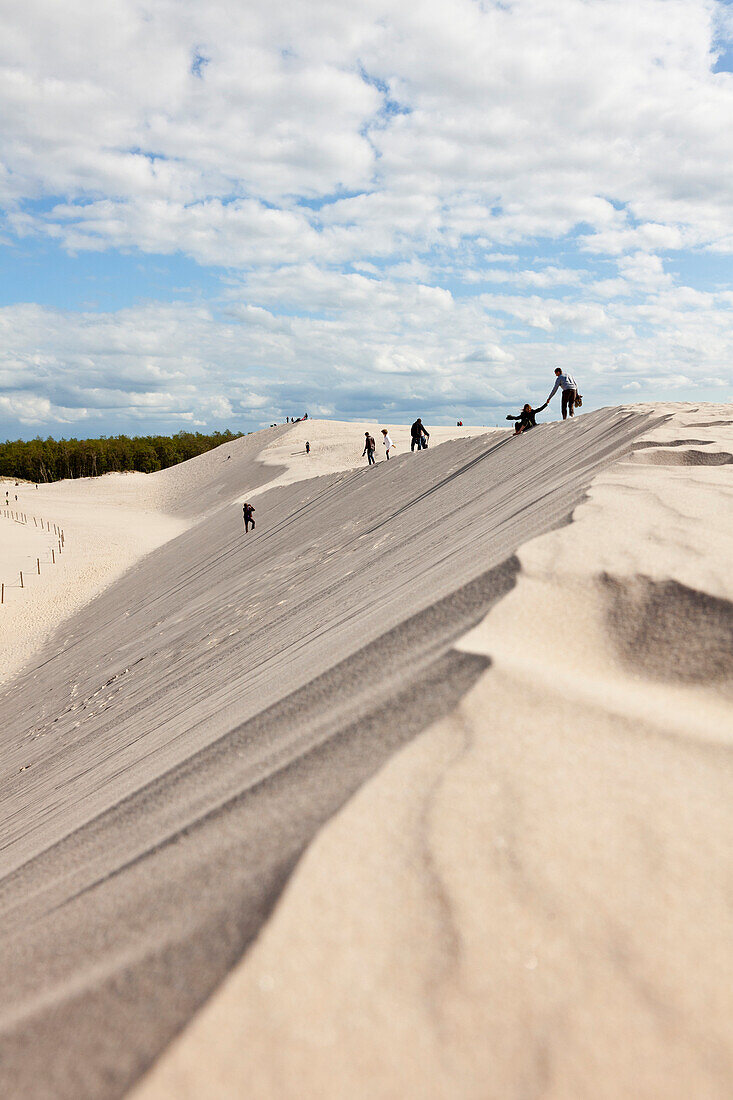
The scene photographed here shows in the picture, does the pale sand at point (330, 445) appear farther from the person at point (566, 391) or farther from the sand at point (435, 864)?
the sand at point (435, 864)

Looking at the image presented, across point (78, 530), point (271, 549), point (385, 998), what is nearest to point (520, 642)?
point (385, 998)

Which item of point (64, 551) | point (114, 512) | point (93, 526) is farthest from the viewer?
point (114, 512)

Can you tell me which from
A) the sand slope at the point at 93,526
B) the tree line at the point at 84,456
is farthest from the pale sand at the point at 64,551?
the tree line at the point at 84,456

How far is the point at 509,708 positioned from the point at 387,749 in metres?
0.32

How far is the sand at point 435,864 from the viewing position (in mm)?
1012

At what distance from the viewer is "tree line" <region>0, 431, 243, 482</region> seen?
244 ft

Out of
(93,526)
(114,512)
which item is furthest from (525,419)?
(114,512)

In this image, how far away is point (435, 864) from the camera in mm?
1239

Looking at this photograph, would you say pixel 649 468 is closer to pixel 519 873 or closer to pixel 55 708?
pixel 519 873

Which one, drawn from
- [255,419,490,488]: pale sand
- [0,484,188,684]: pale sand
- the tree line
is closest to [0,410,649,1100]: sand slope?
[0,484,188,684]: pale sand

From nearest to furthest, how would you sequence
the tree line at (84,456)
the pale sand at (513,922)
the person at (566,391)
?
the pale sand at (513,922) → the person at (566,391) → the tree line at (84,456)

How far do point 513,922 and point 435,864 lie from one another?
0.55 ft

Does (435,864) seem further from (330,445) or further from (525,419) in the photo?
(330,445)

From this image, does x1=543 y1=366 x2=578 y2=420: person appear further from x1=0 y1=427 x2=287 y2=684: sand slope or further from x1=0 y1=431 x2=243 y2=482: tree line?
x1=0 y1=431 x2=243 y2=482: tree line
